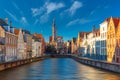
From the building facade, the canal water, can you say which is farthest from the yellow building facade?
the canal water

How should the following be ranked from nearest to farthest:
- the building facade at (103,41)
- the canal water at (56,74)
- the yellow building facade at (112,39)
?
the canal water at (56,74) → the yellow building facade at (112,39) → the building facade at (103,41)

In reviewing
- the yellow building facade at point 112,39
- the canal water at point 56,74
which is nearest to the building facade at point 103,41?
the yellow building facade at point 112,39

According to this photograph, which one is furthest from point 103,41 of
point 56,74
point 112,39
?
point 56,74

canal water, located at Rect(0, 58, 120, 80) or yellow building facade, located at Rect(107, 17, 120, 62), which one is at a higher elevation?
yellow building facade, located at Rect(107, 17, 120, 62)

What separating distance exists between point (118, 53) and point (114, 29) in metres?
7.24

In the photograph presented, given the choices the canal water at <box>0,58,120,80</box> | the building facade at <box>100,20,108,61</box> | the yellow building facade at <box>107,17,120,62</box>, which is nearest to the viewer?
the canal water at <box>0,58,120,80</box>

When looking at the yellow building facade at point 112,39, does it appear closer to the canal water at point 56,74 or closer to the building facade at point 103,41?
the building facade at point 103,41

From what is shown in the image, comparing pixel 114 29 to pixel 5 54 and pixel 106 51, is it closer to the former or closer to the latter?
pixel 106 51

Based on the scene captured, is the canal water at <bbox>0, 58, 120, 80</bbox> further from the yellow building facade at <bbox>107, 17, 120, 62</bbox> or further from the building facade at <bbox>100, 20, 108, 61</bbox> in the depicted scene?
the building facade at <bbox>100, 20, 108, 61</bbox>

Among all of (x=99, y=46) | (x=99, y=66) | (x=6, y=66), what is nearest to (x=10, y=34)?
(x=6, y=66)

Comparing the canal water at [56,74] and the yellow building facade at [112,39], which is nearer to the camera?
the canal water at [56,74]

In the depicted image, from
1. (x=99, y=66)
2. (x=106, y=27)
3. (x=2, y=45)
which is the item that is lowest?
(x=99, y=66)

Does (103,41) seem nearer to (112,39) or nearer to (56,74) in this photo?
(112,39)

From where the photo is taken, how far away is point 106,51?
3243 inches
